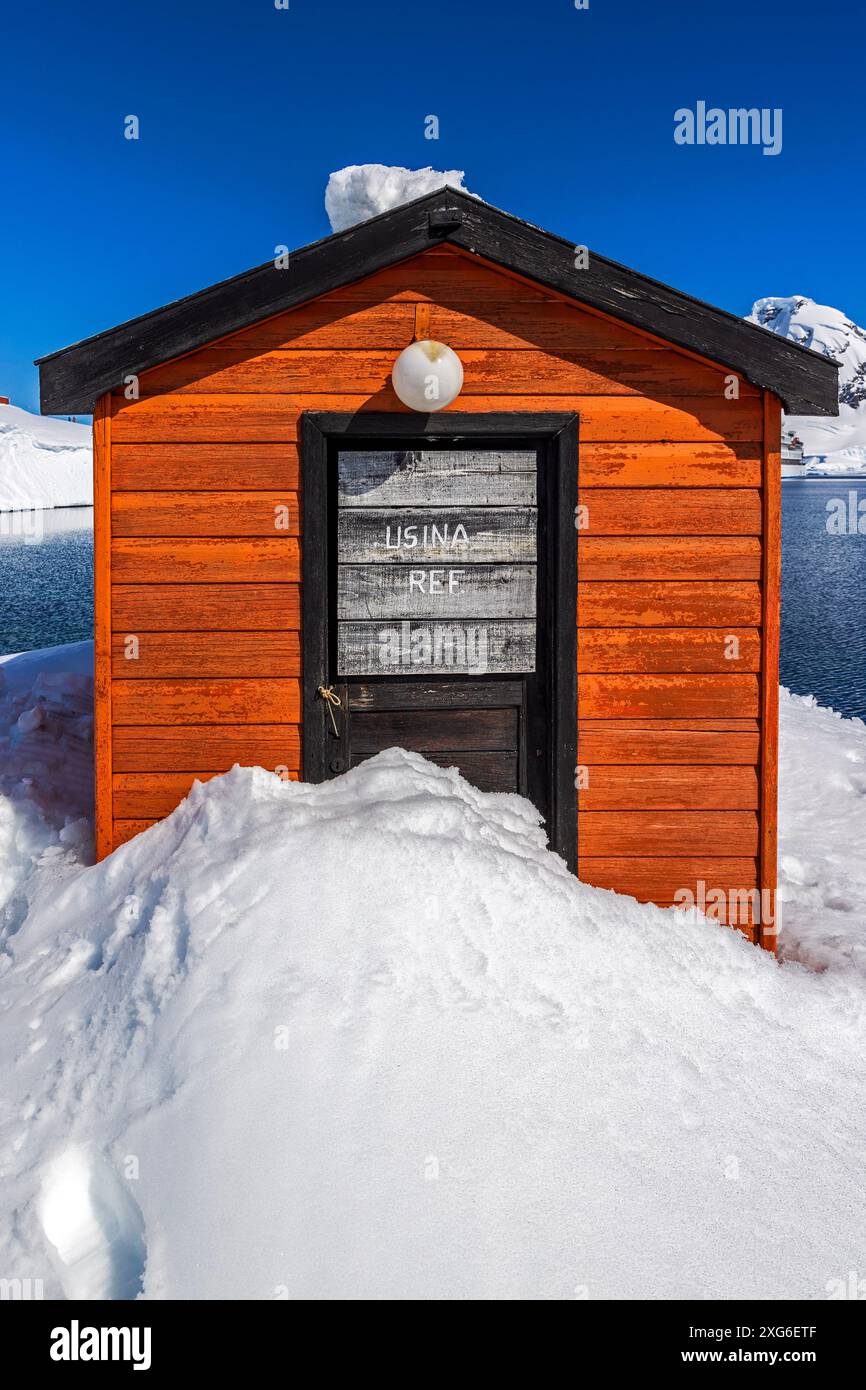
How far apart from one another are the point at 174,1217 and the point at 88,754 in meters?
4.46

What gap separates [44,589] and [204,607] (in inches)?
1160

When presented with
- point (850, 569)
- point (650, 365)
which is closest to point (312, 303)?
point (650, 365)

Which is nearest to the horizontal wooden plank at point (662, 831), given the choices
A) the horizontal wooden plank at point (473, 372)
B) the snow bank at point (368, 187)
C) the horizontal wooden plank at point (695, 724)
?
the horizontal wooden plank at point (695, 724)

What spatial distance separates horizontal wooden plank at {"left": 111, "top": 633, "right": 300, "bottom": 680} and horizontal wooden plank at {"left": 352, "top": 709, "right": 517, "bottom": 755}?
50 cm

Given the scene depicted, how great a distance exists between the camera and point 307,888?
3.35 metres

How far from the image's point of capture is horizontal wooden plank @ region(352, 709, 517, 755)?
4.52 meters

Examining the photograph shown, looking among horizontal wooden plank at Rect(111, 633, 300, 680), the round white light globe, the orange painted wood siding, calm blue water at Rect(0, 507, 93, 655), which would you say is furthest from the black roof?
calm blue water at Rect(0, 507, 93, 655)

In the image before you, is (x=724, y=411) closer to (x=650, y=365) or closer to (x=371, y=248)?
(x=650, y=365)

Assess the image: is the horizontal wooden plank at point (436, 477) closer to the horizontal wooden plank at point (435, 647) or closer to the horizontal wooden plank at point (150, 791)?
the horizontal wooden plank at point (435, 647)

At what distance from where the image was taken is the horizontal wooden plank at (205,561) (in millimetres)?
4320

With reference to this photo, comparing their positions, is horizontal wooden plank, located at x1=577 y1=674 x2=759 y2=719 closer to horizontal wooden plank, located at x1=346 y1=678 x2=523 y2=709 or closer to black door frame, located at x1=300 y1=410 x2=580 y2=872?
black door frame, located at x1=300 y1=410 x2=580 y2=872

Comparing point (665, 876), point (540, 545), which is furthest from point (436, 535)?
point (665, 876)
